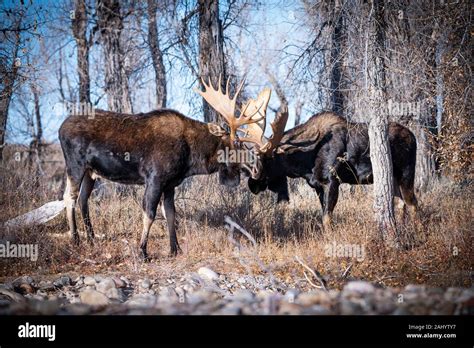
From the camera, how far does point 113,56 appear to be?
1170 centimetres

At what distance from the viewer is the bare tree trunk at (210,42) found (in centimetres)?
1012

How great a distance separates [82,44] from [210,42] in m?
4.08

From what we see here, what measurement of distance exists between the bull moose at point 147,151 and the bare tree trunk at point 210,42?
2.48m

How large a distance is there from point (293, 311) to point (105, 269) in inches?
146

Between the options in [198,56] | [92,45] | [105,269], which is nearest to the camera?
[105,269]

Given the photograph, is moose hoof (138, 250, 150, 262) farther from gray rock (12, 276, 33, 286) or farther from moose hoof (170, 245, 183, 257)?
gray rock (12, 276, 33, 286)

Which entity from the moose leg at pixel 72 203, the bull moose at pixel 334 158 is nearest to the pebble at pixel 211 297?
the moose leg at pixel 72 203

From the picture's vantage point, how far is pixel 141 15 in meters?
11.8

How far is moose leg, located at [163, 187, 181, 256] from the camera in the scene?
7443mm

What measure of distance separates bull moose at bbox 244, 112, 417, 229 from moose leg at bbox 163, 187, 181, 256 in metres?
1.60

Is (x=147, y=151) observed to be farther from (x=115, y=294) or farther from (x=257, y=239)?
(x=115, y=294)

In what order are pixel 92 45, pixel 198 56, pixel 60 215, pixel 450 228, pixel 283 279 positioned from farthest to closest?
pixel 92 45 → pixel 198 56 → pixel 60 215 → pixel 450 228 → pixel 283 279

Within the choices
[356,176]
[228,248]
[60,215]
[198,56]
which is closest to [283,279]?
[228,248]
